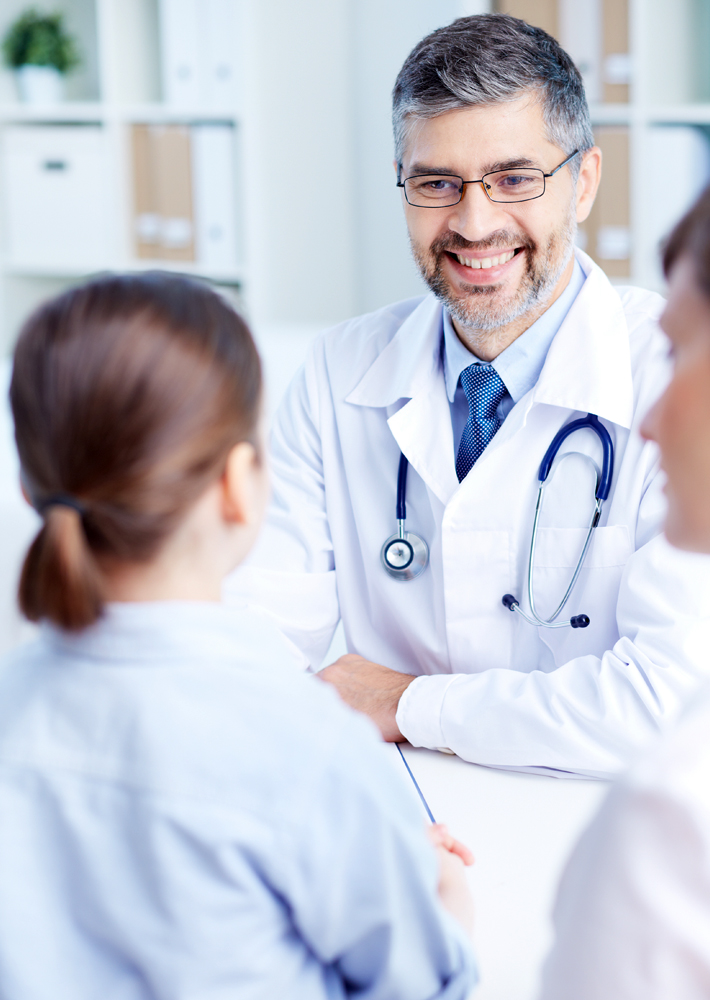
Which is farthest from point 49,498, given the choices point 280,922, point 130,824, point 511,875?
point 511,875

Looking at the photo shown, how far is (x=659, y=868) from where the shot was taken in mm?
521

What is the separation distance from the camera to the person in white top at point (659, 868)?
0.52 meters

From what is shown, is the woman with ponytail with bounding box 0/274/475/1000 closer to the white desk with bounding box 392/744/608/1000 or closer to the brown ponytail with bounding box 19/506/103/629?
the brown ponytail with bounding box 19/506/103/629

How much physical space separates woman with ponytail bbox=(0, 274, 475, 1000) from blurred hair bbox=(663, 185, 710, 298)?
297 mm

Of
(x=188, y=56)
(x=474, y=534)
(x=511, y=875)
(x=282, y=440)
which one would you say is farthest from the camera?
(x=188, y=56)

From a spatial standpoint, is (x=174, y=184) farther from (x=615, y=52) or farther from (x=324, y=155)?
(x=615, y=52)

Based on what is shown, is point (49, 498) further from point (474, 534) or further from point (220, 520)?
point (474, 534)

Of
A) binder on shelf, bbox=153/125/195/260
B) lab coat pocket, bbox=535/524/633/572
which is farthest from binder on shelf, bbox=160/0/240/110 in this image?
lab coat pocket, bbox=535/524/633/572

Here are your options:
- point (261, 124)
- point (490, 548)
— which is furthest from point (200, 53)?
point (490, 548)

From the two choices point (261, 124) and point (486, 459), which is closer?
point (486, 459)

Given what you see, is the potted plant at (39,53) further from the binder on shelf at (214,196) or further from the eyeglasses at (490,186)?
the eyeglasses at (490,186)

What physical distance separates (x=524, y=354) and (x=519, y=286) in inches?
3.7

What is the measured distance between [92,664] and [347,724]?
172 mm

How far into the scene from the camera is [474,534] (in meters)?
1.30
